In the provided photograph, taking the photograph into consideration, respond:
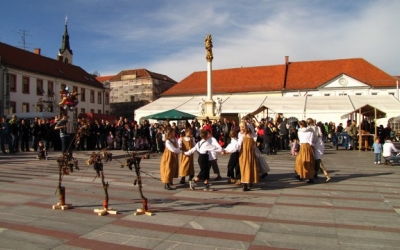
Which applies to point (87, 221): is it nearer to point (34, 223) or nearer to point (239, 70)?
point (34, 223)

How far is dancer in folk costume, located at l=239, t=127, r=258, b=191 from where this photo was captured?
921 centimetres

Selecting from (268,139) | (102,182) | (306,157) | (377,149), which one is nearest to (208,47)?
(268,139)

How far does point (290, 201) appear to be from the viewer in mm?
8047

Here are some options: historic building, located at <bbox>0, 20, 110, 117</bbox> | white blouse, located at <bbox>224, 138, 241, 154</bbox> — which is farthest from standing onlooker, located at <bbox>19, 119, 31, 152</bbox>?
historic building, located at <bbox>0, 20, 110, 117</bbox>

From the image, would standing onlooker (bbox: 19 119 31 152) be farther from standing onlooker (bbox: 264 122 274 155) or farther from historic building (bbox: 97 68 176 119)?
historic building (bbox: 97 68 176 119)

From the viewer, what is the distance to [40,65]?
167 ft

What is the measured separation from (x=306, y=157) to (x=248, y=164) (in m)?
2.16

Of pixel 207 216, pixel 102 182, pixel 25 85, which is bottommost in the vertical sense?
pixel 207 216

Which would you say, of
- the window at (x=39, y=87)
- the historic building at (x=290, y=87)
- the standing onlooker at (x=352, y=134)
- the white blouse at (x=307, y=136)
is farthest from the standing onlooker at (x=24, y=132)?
the window at (x=39, y=87)

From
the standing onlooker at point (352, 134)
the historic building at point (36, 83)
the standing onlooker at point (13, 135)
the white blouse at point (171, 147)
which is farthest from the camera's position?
the historic building at point (36, 83)

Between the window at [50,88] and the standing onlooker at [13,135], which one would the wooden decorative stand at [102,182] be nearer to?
the standing onlooker at [13,135]

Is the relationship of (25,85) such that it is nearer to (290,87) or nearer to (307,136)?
(290,87)

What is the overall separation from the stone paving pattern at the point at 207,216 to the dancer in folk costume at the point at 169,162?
0.29 m

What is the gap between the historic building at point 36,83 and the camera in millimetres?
42750
